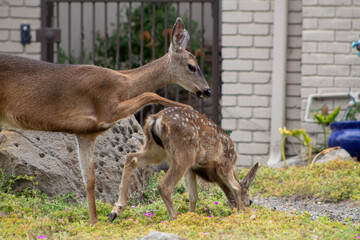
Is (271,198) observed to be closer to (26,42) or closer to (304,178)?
(304,178)

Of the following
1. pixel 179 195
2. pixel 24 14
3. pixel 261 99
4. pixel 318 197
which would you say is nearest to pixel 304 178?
pixel 318 197

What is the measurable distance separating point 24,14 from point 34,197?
14.9 feet

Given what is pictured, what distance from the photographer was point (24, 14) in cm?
985

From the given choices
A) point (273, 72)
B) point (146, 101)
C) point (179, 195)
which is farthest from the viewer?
point (273, 72)

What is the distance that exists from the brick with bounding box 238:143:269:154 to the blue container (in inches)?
40.3

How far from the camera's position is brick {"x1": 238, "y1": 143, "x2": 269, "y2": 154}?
373 inches

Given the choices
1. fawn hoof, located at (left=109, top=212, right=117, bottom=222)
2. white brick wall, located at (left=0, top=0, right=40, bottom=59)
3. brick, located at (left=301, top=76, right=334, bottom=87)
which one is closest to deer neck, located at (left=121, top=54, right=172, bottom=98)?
fawn hoof, located at (left=109, top=212, right=117, bottom=222)

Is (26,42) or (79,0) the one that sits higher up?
(79,0)

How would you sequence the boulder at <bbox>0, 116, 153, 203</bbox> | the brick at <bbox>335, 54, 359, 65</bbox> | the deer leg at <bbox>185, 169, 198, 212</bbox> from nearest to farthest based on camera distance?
the deer leg at <bbox>185, 169, 198, 212</bbox> < the boulder at <bbox>0, 116, 153, 203</bbox> < the brick at <bbox>335, 54, 359, 65</bbox>

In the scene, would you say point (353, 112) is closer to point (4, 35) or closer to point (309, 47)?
point (309, 47)

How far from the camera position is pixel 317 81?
370 inches

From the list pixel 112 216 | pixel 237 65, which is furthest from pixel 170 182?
pixel 237 65

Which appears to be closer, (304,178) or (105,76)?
(105,76)

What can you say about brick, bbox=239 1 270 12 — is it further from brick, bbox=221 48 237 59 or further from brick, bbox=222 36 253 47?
brick, bbox=221 48 237 59
